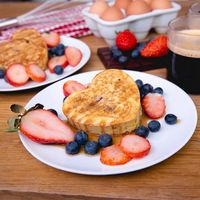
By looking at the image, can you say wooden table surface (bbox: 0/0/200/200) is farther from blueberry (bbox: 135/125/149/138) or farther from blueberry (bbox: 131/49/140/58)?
blueberry (bbox: 131/49/140/58)

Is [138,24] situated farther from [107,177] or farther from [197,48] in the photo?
[107,177]

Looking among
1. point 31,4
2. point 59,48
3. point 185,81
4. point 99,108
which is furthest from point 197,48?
point 31,4

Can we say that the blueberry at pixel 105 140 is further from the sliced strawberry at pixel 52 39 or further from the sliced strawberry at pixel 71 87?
the sliced strawberry at pixel 52 39

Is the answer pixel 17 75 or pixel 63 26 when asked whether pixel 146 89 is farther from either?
pixel 63 26

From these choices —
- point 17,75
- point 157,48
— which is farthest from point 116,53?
point 17,75

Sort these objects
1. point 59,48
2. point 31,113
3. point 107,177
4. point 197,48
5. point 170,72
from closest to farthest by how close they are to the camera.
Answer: point 107,177
point 31,113
point 197,48
point 170,72
point 59,48
